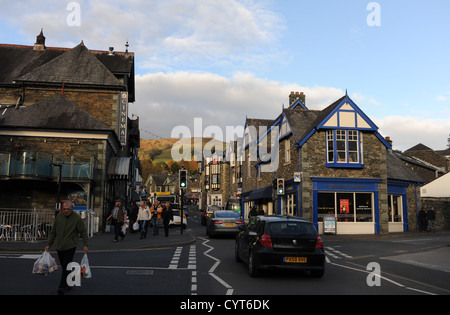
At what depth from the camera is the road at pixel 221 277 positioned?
834cm

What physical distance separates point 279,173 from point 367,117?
7.86 meters

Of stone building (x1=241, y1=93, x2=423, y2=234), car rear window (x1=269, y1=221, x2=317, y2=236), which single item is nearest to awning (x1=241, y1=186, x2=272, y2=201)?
stone building (x1=241, y1=93, x2=423, y2=234)

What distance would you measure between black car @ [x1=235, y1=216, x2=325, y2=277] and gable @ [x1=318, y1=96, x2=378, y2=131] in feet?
60.2

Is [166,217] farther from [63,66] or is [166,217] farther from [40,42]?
[40,42]

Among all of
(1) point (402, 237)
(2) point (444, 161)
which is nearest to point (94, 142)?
(1) point (402, 237)

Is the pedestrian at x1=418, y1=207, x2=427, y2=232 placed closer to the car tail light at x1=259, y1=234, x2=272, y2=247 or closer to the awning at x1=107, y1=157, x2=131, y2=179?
the awning at x1=107, y1=157, x2=131, y2=179

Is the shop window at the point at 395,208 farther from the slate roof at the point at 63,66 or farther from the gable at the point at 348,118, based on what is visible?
the slate roof at the point at 63,66

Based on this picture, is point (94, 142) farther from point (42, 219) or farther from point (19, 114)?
point (42, 219)

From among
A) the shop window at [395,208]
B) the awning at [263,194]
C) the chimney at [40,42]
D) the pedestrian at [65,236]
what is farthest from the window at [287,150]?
the pedestrian at [65,236]

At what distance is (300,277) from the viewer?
404 inches

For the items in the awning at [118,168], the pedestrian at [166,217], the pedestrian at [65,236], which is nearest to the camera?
the pedestrian at [65,236]

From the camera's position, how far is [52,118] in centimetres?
2598

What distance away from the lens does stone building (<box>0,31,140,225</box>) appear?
23.5 meters

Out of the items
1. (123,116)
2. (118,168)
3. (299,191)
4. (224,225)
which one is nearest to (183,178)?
(224,225)
